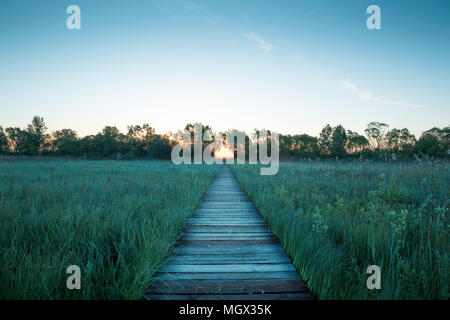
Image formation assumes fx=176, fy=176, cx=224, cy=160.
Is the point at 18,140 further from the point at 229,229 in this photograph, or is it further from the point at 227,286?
the point at 227,286

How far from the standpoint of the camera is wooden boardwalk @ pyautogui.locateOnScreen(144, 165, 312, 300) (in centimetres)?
193

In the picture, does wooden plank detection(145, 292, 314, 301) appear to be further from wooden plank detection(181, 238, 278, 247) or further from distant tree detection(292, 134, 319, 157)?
distant tree detection(292, 134, 319, 157)

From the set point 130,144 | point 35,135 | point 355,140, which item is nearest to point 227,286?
point 130,144

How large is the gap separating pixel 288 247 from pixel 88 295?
249 cm

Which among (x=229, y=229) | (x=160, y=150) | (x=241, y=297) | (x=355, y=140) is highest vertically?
(x=355, y=140)

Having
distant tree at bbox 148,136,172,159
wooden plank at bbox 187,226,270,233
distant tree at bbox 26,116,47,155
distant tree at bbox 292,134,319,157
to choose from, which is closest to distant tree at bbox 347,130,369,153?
distant tree at bbox 292,134,319,157

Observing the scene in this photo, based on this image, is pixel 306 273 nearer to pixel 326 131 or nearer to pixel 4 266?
pixel 4 266

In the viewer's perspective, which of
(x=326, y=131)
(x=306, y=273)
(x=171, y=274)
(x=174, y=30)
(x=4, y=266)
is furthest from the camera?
(x=326, y=131)

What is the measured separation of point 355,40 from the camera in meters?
13.2

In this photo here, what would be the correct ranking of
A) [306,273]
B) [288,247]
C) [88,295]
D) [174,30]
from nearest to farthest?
[88,295] → [306,273] → [288,247] → [174,30]

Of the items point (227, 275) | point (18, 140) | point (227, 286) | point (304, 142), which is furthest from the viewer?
point (304, 142)

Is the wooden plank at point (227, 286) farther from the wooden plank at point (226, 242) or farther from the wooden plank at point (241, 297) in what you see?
the wooden plank at point (226, 242)

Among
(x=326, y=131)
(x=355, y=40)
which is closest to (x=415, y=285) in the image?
(x=355, y=40)

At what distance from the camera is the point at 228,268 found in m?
2.39
